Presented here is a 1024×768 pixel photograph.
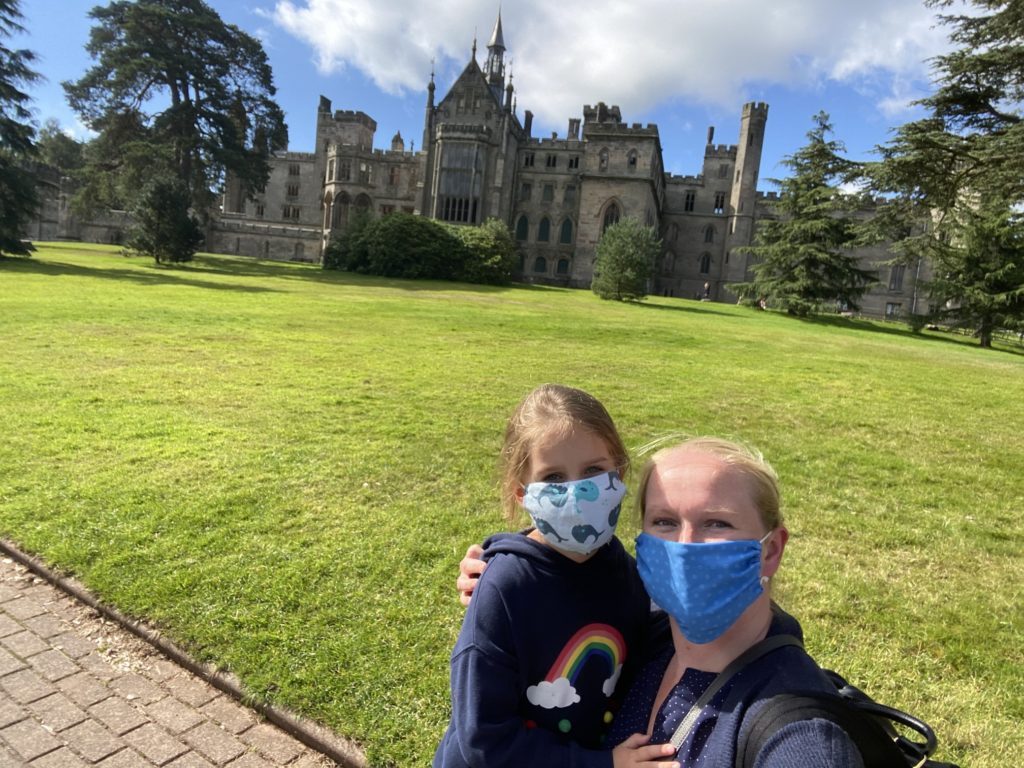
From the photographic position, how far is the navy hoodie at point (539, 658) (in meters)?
1.79

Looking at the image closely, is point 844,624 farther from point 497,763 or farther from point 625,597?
point 497,763

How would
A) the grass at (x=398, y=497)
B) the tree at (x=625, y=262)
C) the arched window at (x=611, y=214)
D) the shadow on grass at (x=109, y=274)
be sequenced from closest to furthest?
the grass at (x=398, y=497)
the shadow on grass at (x=109, y=274)
the tree at (x=625, y=262)
the arched window at (x=611, y=214)

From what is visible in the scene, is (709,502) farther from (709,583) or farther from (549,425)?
(549,425)

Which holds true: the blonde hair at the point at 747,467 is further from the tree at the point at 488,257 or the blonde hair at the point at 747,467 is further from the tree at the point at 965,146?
the tree at the point at 488,257

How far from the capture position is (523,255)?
60.3m

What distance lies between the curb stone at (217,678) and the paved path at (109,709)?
0.11 feet

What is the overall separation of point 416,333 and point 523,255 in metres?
44.7

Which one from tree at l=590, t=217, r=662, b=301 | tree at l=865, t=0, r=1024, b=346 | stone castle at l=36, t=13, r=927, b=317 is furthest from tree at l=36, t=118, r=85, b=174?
tree at l=865, t=0, r=1024, b=346

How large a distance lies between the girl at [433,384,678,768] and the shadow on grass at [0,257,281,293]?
2648 cm

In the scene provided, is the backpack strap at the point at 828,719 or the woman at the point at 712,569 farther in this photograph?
the woman at the point at 712,569

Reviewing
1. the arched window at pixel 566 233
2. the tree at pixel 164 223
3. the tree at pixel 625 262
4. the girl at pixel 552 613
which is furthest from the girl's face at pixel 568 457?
the arched window at pixel 566 233

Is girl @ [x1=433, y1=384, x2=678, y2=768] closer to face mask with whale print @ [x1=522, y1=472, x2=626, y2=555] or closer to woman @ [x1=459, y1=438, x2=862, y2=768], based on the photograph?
face mask with whale print @ [x1=522, y1=472, x2=626, y2=555]

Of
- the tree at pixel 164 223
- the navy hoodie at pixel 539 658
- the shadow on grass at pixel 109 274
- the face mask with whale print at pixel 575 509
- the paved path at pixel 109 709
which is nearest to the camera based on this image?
the navy hoodie at pixel 539 658

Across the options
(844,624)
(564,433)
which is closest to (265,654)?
(564,433)
